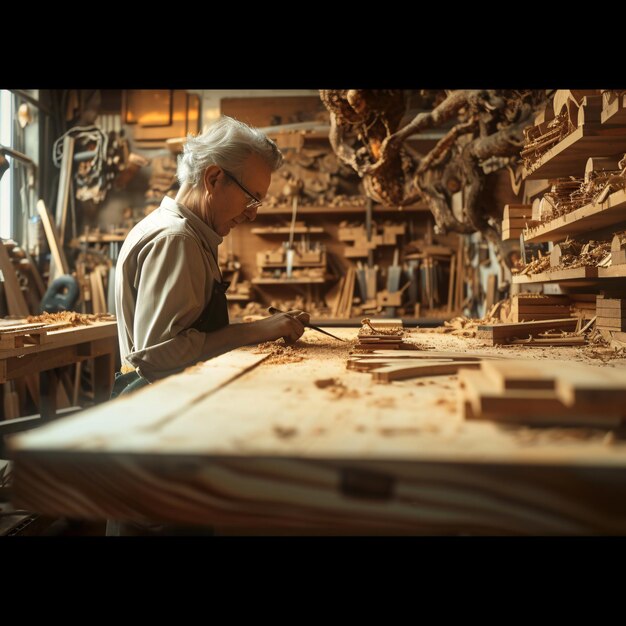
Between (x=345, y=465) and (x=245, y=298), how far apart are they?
7.35 meters

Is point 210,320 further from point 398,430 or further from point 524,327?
point 398,430

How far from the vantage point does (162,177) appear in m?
8.54

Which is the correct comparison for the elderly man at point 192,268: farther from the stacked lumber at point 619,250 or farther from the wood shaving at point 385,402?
the stacked lumber at point 619,250

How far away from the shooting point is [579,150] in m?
2.84

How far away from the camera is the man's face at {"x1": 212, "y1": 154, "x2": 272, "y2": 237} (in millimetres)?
2750

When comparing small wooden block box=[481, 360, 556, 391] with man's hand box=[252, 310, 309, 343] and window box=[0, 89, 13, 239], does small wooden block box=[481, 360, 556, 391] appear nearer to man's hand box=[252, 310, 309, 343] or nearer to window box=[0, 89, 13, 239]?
man's hand box=[252, 310, 309, 343]

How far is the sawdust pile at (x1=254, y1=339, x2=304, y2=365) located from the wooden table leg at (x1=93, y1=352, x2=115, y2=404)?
9.36ft

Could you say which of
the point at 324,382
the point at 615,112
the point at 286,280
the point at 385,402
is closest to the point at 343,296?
the point at 286,280

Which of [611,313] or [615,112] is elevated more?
[615,112]

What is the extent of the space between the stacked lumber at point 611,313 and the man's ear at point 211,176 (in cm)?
190

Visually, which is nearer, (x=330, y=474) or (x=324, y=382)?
(x=330, y=474)

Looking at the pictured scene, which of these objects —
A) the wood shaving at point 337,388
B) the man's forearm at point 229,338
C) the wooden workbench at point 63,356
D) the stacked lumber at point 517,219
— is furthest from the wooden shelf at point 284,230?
the wood shaving at point 337,388

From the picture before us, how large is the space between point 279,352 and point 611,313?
5.07 feet

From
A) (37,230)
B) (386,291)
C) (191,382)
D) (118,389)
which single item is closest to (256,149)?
(118,389)
